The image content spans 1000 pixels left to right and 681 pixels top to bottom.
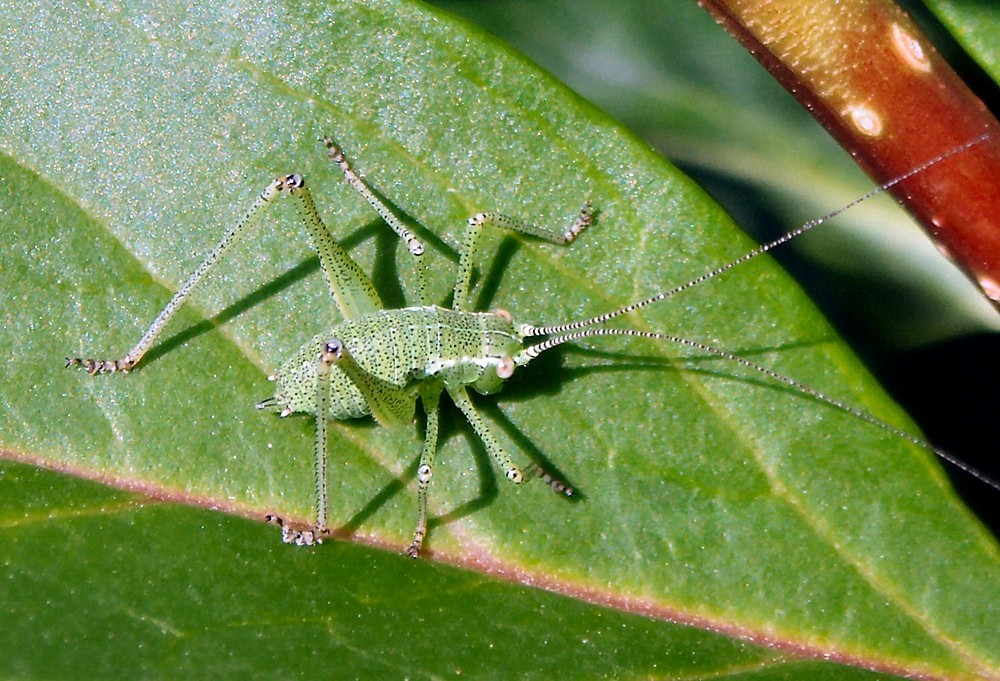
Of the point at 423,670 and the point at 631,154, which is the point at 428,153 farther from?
the point at 423,670

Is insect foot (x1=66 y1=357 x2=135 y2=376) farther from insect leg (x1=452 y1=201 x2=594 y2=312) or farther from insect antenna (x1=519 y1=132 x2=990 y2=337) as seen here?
insect antenna (x1=519 y1=132 x2=990 y2=337)

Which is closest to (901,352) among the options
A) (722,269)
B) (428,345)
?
(722,269)

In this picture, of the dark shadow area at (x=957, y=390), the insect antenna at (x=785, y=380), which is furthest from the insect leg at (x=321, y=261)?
the dark shadow area at (x=957, y=390)

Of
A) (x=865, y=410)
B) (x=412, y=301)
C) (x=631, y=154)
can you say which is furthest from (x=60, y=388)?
(x=865, y=410)

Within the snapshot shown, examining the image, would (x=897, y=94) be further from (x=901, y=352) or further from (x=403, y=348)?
(x=403, y=348)

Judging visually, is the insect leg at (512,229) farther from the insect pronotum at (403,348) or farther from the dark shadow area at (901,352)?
the dark shadow area at (901,352)
